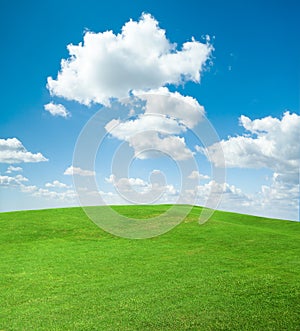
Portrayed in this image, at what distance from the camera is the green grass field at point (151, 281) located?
631 inches

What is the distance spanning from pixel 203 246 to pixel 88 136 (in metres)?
16.1

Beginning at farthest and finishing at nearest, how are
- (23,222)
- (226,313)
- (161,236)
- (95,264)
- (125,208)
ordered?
(125,208)
(23,222)
(161,236)
(95,264)
(226,313)

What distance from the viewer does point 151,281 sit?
21.6 metres

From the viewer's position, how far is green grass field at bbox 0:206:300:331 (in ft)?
52.5

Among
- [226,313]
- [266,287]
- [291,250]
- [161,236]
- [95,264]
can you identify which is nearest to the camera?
[226,313]

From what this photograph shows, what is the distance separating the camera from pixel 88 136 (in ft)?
78.6

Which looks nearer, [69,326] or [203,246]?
[69,326]

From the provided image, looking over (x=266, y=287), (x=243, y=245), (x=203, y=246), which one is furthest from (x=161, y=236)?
(x=266, y=287)

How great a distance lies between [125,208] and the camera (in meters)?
58.0

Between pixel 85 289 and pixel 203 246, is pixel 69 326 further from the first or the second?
pixel 203 246

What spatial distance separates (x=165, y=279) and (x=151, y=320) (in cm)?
625

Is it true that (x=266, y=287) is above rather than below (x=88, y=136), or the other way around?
below

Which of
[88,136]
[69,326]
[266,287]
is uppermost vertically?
[88,136]

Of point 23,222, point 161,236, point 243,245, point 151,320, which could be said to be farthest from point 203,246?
point 23,222
